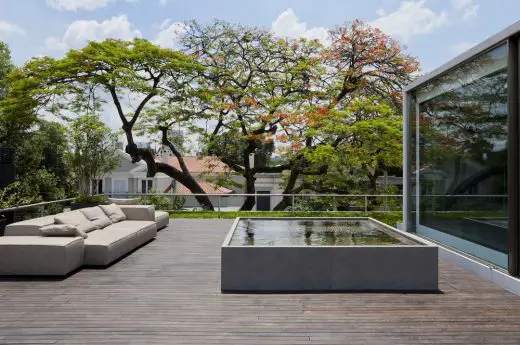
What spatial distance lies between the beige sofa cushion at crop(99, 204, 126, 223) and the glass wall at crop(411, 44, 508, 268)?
17.0ft

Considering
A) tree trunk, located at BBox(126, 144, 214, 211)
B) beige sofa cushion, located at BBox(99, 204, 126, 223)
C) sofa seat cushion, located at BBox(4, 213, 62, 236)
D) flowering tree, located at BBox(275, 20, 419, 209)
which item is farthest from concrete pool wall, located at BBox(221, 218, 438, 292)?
flowering tree, located at BBox(275, 20, 419, 209)

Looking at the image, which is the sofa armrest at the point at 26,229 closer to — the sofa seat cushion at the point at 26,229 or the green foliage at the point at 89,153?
the sofa seat cushion at the point at 26,229

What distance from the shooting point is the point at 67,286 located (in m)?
4.77

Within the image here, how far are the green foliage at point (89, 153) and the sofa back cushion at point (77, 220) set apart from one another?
484 centimetres

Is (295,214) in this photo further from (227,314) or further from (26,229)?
(227,314)

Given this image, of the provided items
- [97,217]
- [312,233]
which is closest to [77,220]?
[97,217]

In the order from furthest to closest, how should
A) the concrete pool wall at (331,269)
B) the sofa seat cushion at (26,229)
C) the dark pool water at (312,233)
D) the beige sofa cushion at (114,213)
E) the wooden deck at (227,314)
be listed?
the beige sofa cushion at (114,213) → the sofa seat cushion at (26,229) → the dark pool water at (312,233) → the concrete pool wall at (331,269) → the wooden deck at (227,314)

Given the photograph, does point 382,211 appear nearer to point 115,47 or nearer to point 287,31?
point 287,31

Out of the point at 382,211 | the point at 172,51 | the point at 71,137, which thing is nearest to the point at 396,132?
the point at 382,211

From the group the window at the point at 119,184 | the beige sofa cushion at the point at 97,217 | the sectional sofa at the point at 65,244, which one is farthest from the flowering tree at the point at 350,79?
the window at the point at 119,184

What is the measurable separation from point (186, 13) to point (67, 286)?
12911 mm

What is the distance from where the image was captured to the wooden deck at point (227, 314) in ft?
10.9

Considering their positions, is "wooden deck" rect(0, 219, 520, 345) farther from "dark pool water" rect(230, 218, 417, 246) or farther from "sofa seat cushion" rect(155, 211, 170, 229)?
"sofa seat cushion" rect(155, 211, 170, 229)

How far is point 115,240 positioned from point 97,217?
4.51ft
